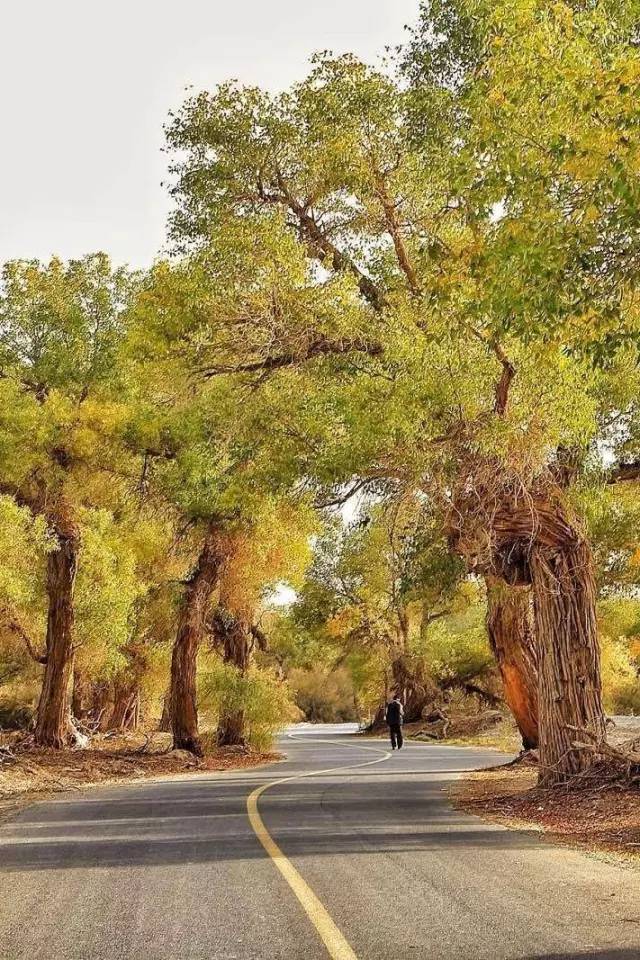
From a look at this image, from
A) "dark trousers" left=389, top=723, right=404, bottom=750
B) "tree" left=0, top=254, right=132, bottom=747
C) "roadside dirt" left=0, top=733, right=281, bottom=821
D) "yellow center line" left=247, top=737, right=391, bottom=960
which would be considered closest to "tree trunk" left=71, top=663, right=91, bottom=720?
"roadside dirt" left=0, top=733, right=281, bottom=821

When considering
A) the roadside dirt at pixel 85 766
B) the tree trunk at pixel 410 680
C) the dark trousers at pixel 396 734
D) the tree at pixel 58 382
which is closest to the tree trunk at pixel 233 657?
the roadside dirt at pixel 85 766

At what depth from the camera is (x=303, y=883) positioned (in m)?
8.30

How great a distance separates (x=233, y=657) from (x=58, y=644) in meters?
7.49

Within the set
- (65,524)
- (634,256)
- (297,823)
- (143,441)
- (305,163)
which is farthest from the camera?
(65,524)

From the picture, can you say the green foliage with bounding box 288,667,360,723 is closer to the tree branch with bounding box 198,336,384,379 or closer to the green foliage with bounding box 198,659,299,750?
the green foliage with bounding box 198,659,299,750

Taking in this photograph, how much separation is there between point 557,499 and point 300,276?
5006mm

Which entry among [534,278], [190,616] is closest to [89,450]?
[190,616]

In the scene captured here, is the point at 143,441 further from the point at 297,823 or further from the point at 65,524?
the point at 297,823

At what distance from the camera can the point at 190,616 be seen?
29.7 m

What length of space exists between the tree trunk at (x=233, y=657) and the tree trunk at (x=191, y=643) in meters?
2.64

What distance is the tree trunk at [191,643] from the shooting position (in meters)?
29.5

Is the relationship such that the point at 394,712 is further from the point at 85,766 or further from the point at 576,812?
the point at 576,812

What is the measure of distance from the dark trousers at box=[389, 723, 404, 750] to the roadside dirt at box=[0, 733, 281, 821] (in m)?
4.55

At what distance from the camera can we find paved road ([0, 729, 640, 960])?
6.28 m
